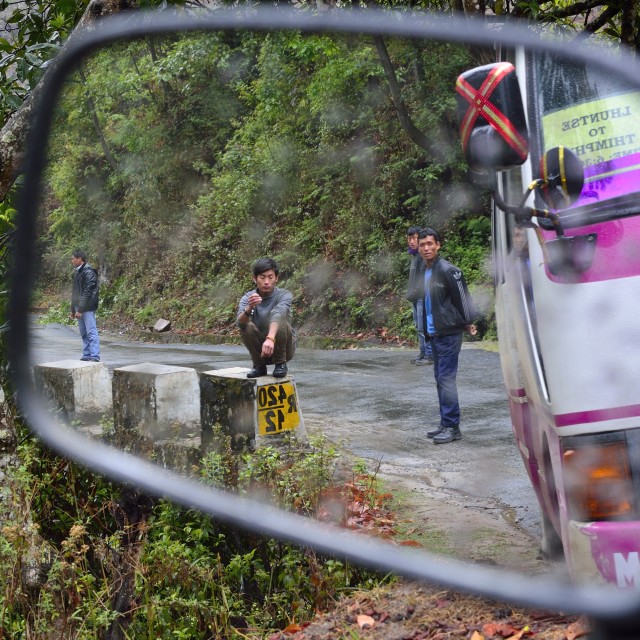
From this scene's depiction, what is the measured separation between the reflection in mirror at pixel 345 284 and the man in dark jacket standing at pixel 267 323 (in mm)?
22

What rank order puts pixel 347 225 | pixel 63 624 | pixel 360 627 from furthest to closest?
pixel 63 624 → pixel 360 627 → pixel 347 225

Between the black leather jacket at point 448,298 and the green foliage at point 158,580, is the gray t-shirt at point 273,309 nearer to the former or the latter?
the black leather jacket at point 448,298

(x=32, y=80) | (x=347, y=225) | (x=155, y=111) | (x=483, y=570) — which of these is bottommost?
(x=483, y=570)

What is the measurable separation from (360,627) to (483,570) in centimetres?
186

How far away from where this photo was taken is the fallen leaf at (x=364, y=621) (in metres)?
2.66

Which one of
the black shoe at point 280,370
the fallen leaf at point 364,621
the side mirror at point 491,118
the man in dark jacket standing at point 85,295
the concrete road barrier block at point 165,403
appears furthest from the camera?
the fallen leaf at point 364,621

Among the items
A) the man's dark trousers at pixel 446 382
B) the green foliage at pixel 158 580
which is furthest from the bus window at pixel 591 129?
the green foliage at pixel 158 580

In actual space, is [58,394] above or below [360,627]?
above

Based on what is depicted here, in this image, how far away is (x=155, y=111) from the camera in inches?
59.6

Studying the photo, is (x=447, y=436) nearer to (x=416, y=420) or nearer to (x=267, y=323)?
(x=416, y=420)

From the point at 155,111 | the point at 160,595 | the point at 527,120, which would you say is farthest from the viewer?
the point at 160,595

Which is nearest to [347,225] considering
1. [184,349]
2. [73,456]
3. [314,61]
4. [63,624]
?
[314,61]

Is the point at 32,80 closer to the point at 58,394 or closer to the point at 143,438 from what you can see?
the point at 58,394

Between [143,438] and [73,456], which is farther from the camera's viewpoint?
[73,456]
